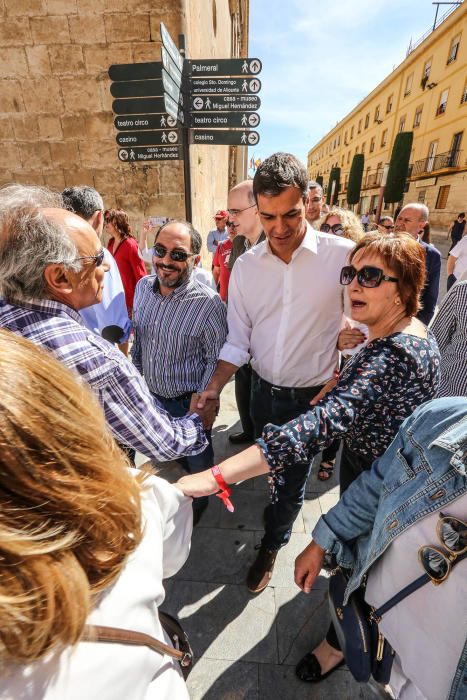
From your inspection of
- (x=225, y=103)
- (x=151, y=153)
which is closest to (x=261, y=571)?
(x=151, y=153)

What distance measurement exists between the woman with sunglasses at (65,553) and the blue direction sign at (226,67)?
4.09 metres

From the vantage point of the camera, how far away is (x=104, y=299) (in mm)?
2693

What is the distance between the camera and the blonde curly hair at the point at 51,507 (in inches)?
19.2

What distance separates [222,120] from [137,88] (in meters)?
0.99

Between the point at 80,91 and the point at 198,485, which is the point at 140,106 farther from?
the point at 198,485

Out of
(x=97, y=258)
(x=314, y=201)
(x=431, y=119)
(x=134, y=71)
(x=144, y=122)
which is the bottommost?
(x=97, y=258)

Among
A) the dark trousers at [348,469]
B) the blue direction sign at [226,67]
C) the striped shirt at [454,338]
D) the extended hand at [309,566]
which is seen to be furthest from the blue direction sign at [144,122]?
the extended hand at [309,566]

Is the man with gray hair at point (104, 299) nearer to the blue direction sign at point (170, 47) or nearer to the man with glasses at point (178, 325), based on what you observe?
the man with glasses at point (178, 325)

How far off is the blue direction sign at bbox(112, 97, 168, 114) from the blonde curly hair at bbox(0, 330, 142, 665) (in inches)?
140

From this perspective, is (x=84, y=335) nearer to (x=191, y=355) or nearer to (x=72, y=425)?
(x=72, y=425)

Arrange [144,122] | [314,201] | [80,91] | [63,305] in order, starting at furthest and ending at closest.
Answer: [80,91], [314,201], [144,122], [63,305]

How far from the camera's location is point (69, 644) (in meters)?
0.52

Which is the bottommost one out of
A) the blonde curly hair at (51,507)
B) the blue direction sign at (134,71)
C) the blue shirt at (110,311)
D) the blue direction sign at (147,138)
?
the blue shirt at (110,311)

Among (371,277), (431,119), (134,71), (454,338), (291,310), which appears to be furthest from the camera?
(431,119)
